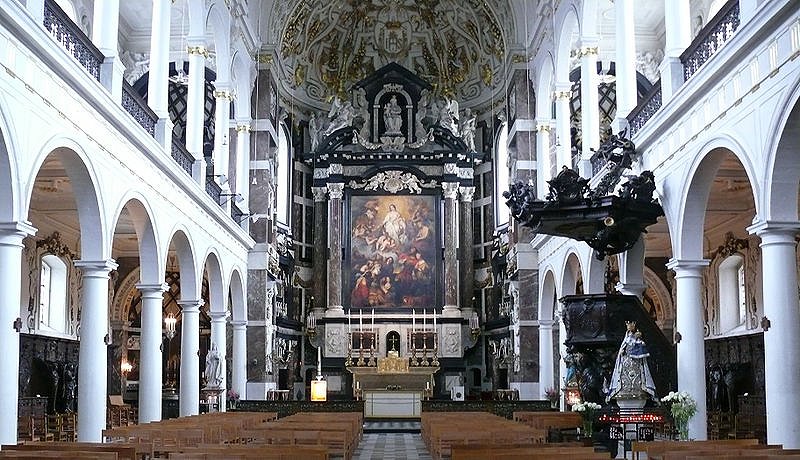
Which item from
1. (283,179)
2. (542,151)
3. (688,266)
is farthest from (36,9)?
(283,179)

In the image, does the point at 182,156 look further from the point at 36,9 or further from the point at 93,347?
the point at 36,9

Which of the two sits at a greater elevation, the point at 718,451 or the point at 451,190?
the point at 451,190

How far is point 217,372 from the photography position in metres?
27.7

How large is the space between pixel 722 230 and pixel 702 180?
11292 mm

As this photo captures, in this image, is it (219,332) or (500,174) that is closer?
(219,332)

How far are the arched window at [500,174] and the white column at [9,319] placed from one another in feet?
91.9

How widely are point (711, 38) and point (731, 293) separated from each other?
14.2 metres

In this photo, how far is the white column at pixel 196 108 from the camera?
24.5 metres

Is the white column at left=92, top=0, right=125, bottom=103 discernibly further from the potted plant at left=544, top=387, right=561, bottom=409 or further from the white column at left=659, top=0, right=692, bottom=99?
the potted plant at left=544, top=387, right=561, bottom=409

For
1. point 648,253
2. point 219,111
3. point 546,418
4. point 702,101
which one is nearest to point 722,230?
point 648,253

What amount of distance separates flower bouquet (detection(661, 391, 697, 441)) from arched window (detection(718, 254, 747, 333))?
1212 cm

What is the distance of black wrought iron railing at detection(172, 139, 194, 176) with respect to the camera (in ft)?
74.3

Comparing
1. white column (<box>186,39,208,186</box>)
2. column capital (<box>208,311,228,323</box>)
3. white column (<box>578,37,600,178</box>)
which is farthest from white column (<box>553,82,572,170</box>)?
column capital (<box>208,311,228,323</box>)

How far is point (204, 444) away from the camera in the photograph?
12.0 metres
